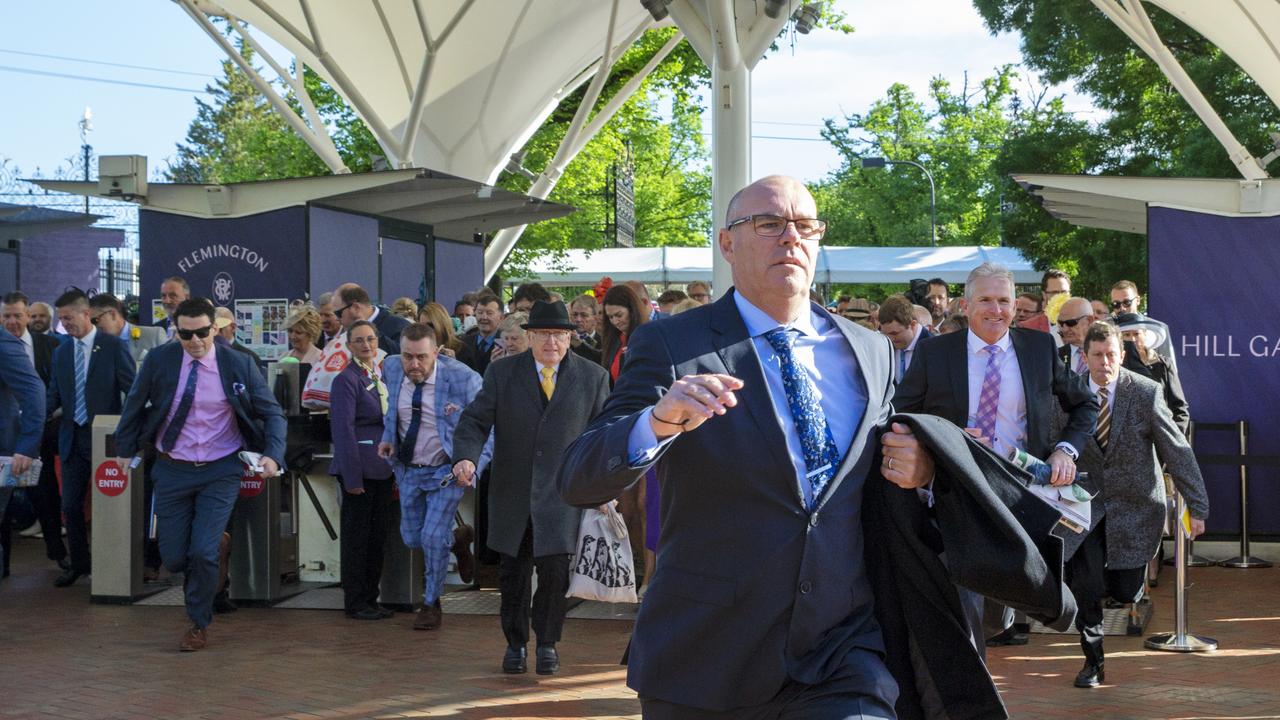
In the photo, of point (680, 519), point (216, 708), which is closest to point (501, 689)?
point (216, 708)

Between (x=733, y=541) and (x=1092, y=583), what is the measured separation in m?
5.27

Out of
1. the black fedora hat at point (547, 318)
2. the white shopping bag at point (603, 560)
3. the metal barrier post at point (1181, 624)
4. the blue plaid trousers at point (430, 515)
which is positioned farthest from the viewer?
the blue plaid trousers at point (430, 515)

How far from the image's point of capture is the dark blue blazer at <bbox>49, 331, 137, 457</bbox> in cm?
1244

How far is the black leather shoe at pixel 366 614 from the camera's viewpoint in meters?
11.0

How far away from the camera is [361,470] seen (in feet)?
35.4

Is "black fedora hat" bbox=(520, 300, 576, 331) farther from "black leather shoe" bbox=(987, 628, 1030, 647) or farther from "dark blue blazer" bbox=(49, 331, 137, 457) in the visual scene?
"dark blue blazer" bbox=(49, 331, 137, 457)

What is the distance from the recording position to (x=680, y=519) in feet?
12.0

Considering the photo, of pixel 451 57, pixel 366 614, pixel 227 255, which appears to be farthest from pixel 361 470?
pixel 451 57

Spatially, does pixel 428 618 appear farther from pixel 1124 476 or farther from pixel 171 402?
pixel 1124 476

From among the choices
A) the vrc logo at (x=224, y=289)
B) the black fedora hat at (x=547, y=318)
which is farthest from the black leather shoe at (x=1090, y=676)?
the vrc logo at (x=224, y=289)

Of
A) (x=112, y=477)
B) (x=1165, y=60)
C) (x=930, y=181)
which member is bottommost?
(x=112, y=477)

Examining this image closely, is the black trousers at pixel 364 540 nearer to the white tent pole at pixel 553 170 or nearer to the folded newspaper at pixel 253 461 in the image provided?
the folded newspaper at pixel 253 461

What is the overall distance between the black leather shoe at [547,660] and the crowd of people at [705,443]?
0.07 feet

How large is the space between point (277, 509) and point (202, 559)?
202cm
